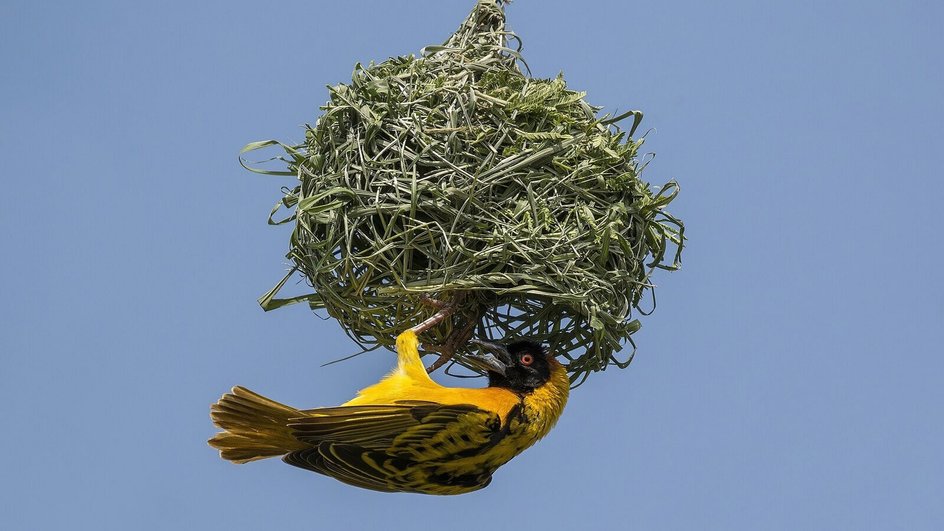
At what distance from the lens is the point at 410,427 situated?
4.48 m

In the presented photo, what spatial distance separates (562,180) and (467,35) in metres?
0.56

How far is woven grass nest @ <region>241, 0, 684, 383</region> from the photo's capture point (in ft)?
15.0

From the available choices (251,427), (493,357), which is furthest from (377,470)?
(493,357)

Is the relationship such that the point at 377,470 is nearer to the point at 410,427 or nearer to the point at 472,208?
the point at 410,427

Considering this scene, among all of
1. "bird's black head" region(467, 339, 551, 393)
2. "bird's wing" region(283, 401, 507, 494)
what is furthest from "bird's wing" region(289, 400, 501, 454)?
"bird's black head" region(467, 339, 551, 393)

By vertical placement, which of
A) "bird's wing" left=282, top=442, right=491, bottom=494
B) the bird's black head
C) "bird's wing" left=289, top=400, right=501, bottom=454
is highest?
the bird's black head

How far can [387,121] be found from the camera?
4.71m

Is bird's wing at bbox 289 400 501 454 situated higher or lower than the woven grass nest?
lower

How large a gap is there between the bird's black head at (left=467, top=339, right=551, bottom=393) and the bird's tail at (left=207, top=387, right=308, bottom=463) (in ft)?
1.80

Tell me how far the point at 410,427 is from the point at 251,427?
38cm

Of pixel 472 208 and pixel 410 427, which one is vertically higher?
pixel 472 208

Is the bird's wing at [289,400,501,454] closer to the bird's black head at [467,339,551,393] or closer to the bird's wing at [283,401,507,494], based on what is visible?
the bird's wing at [283,401,507,494]

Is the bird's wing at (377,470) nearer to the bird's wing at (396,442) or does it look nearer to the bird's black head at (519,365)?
the bird's wing at (396,442)

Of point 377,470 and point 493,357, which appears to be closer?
point 377,470
